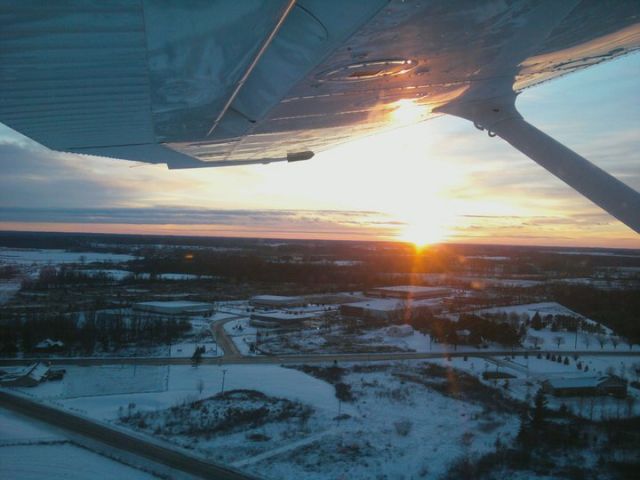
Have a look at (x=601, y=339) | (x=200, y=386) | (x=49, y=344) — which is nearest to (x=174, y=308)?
(x=49, y=344)

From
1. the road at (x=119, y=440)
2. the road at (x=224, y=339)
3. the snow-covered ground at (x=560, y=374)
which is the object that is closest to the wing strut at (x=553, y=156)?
the road at (x=119, y=440)

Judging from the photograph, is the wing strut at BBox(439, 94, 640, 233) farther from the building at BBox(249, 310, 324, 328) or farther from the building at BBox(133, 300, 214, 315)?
the building at BBox(133, 300, 214, 315)

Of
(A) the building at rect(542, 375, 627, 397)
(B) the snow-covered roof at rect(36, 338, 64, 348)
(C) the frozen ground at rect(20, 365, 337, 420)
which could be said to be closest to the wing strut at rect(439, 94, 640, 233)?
(C) the frozen ground at rect(20, 365, 337, 420)

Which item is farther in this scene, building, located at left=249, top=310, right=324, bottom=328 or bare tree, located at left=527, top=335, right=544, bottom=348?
building, located at left=249, top=310, right=324, bottom=328

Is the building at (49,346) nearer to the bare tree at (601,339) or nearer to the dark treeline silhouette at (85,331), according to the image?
the dark treeline silhouette at (85,331)

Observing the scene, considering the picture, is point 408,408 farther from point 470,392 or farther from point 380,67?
point 380,67

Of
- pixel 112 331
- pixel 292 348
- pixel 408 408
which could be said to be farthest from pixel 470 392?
pixel 112 331
